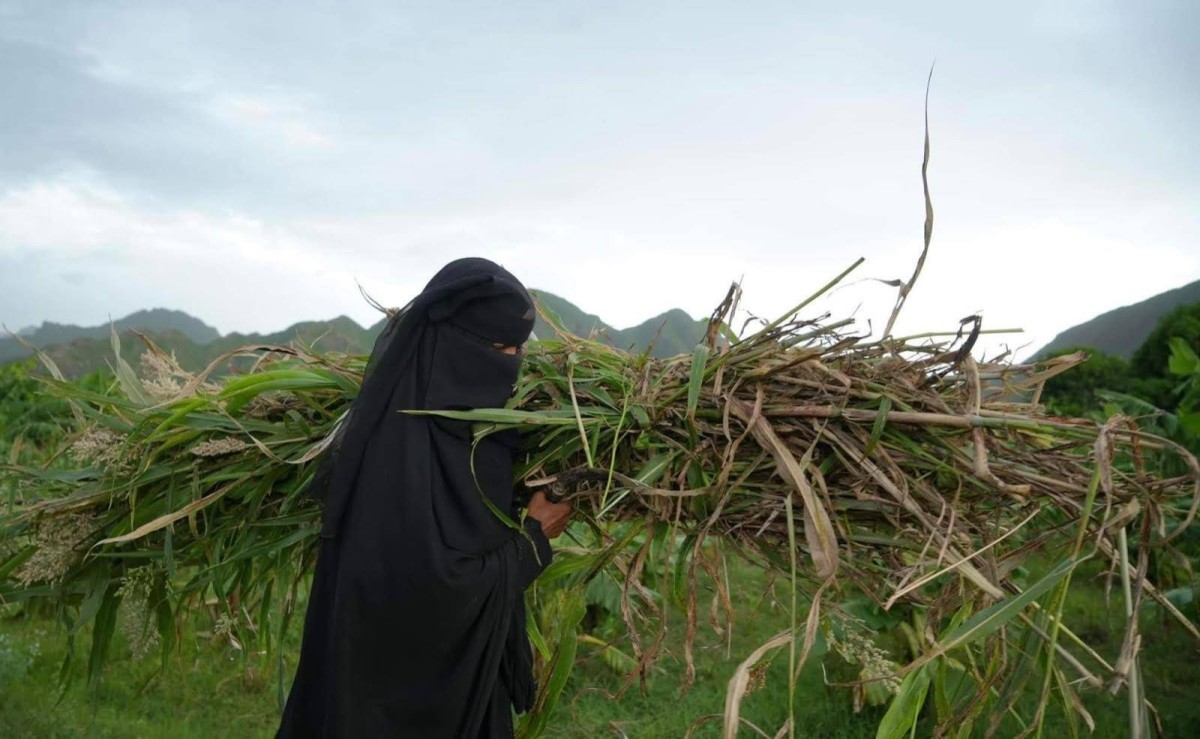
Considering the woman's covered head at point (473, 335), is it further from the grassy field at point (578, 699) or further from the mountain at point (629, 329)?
the grassy field at point (578, 699)

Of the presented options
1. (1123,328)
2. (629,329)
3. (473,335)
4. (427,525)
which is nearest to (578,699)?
(629,329)

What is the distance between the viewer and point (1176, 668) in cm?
498

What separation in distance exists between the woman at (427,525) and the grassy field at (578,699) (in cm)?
220

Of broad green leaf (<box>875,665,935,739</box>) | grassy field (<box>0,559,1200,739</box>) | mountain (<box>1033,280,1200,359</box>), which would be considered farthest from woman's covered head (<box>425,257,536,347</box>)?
mountain (<box>1033,280,1200,359</box>)

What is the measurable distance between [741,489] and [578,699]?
11.7 feet

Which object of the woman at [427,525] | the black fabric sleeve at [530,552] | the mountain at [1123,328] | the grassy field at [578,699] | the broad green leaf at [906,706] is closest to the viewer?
the broad green leaf at [906,706]

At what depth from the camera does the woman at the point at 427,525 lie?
1.77m

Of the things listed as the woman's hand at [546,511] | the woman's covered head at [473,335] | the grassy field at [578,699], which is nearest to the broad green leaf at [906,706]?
the woman's hand at [546,511]

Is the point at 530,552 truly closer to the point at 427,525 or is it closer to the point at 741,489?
the point at 427,525

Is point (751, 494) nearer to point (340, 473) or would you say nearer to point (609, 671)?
point (340, 473)

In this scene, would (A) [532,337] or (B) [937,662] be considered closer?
(B) [937,662]

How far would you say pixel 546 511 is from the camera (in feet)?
6.28

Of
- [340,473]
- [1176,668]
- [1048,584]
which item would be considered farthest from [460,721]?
[1176,668]

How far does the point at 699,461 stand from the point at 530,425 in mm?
401
